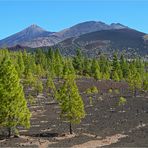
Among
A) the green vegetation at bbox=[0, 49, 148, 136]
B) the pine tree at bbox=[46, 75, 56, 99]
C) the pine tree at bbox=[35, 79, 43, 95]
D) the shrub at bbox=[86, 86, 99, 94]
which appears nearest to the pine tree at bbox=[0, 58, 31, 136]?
the green vegetation at bbox=[0, 49, 148, 136]

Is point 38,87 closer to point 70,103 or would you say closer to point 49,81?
point 49,81

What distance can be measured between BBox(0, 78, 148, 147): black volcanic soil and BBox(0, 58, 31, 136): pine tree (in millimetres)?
2363

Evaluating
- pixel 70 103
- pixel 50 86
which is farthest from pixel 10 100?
pixel 50 86

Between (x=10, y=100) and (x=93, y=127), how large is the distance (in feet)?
53.3

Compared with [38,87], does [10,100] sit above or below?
below

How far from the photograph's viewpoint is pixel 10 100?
54250 mm

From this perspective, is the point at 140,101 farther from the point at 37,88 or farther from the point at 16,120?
the point at 16,120

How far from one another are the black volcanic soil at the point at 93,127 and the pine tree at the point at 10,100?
2363 mm

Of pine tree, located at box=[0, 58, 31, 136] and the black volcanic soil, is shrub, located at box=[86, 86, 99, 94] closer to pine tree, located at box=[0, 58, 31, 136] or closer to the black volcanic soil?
the black volcanic soil

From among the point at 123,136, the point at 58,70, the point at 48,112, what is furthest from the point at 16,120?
the point at 58,70

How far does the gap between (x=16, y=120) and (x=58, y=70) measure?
90.9 m

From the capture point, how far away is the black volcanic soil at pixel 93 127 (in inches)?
1980

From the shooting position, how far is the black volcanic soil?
165ft

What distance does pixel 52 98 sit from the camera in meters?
116
